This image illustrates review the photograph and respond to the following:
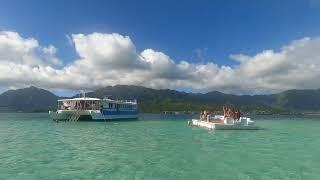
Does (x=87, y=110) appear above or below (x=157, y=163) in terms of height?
above

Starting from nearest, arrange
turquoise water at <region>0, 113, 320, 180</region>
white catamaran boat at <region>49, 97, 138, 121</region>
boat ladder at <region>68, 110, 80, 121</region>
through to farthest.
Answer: turquoise water at <region>0, 113, 320, 180</region>, boat ladder at <region>68, 110, 80, 121</region>, white catamaran boat at <region>49, 97, 138, 121</region>

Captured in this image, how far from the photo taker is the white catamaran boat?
81.6 metres

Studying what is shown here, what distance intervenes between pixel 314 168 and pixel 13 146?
22.0m

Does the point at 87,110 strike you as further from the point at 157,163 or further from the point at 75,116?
the point at 157,163

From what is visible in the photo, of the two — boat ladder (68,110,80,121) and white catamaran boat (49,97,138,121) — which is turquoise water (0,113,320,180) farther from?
white catamaran boat (49,97,138,121)

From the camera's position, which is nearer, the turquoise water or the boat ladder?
the turquoise water

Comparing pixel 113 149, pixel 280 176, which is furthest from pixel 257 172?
pixel 113 149

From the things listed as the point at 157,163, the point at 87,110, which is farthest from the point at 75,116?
the point at 157,163

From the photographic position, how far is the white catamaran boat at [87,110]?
268ft

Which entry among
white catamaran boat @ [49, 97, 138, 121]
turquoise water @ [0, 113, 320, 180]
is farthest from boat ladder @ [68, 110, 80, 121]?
turquoise water @ [0, 113, 320, 180]

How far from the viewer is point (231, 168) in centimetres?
2012

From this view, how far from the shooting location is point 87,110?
269ft

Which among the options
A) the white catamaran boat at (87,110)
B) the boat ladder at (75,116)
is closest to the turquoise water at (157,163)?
the boat ladder at (75,116)

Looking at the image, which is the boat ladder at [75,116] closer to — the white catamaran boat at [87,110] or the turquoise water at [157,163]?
the white catamaran boat at [87,110]
